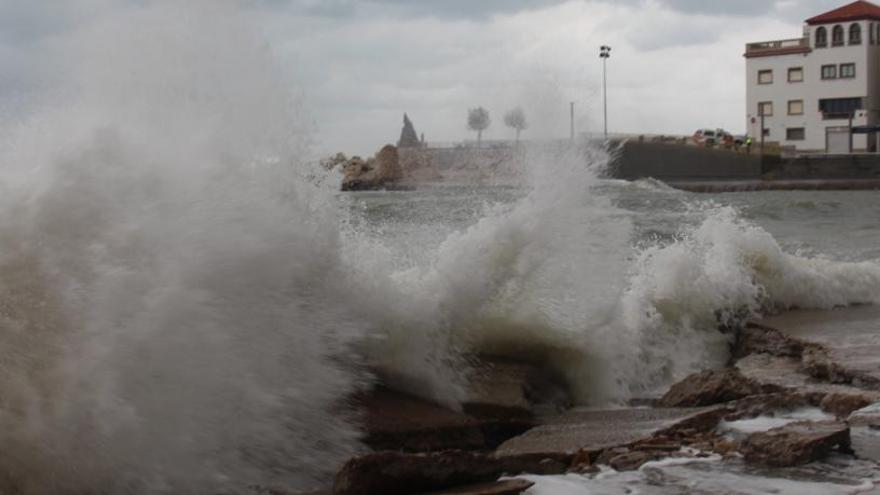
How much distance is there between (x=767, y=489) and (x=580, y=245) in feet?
11.5

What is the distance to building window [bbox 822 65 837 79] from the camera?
71.5 meters

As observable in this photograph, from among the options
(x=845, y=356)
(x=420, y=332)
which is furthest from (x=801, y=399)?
(x=420, y=332)

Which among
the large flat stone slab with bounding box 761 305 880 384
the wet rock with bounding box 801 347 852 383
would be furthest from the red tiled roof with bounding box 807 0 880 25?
the wet rock with bounding box 801 347 852 383

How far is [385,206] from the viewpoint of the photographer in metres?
29.5

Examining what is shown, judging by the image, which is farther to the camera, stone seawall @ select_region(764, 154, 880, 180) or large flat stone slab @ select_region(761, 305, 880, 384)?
stone seawall @ select_region(764, 154, 880, 180)

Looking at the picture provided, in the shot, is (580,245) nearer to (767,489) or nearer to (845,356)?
(845,356)

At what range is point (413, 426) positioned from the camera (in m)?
4.80

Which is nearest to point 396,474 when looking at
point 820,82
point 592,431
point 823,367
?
point 592,431

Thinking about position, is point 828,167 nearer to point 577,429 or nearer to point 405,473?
point 577,429

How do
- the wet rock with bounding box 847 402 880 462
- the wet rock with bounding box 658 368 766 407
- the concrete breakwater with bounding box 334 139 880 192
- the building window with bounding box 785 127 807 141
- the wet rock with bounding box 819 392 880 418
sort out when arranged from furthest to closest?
the building window with bounding box 785 127 807 141
the concrete breakwater with bounding box 334 139 880 192
the wet rock with bounding box 658 368 766 407
the wet rock with bounding box 819 392 880 418
the wet rock with bounding box 847 402 880 462

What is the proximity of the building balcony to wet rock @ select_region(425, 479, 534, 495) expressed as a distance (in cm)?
7483

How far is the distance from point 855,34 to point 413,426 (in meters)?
73.7

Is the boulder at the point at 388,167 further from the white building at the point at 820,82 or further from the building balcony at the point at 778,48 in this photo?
the building balcony at the point at 778,48

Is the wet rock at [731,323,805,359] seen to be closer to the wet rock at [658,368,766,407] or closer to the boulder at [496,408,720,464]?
the wet rock at [658,368,766,407]
